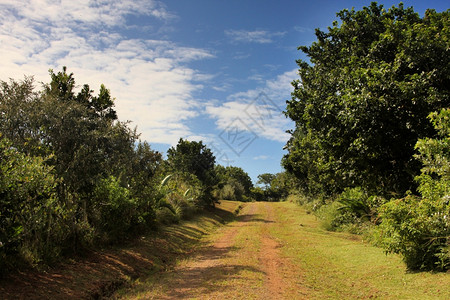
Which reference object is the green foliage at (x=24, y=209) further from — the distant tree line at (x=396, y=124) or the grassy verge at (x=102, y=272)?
the distant tree line at (x=396, y=124)

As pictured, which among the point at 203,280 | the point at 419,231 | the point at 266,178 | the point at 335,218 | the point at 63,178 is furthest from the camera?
the point at 266,178

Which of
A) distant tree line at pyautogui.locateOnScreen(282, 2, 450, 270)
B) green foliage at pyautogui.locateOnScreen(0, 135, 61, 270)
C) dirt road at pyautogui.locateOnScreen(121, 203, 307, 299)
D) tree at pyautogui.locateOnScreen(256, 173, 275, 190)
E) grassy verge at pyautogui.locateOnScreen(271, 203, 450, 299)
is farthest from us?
tree at pyautogui.locateOnScreen(256, 173, 275, 190)

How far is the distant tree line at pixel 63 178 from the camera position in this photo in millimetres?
6922

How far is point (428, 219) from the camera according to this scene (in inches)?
278

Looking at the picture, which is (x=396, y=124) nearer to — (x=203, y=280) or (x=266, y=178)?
(x=203, y=280)

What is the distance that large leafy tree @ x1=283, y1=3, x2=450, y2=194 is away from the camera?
376 inches

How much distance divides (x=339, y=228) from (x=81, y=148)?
15402 millimetres

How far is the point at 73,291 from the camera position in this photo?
6887mm

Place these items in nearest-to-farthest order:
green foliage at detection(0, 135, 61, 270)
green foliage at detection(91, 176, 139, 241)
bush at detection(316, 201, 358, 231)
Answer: green foliage at detection(0, 135, 61, 270), green foliage at detection(91, 176, 139, 241), bush at detection(316, 201, 358, 231)

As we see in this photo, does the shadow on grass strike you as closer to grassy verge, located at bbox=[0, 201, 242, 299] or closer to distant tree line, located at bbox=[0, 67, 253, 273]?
A: grassy verge, located at bbox=[0, 201, 242, 299]

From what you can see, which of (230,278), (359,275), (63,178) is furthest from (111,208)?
(359,275)

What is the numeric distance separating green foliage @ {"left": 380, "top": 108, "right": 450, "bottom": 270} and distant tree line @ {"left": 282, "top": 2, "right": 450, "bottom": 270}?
A: 0.02 metres

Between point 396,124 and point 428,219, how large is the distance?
4.12 m

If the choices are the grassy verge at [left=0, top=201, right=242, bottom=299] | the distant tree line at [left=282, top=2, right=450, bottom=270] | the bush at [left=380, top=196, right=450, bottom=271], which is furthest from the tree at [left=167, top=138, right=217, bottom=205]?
the bush at [left=380, top=196, right=450, bottom=271]
